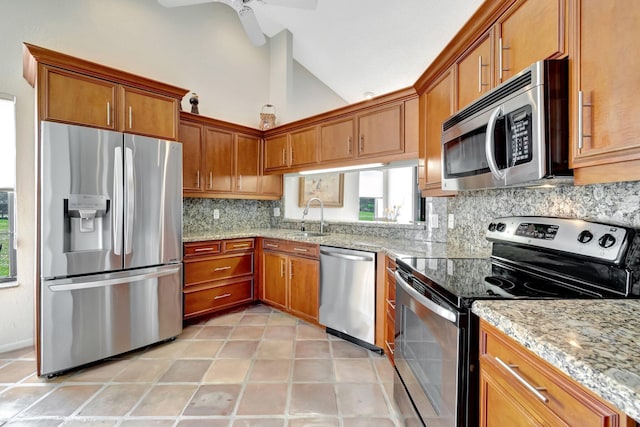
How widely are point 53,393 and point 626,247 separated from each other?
3.10 m

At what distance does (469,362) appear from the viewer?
1.01 meters

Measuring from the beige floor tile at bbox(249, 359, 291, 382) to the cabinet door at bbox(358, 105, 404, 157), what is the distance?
1960 mm

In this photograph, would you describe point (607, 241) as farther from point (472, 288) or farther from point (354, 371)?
point (354, 371)

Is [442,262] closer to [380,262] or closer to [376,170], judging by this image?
[380,262]

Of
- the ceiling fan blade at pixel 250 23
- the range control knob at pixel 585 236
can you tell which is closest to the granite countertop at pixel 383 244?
the range control knob at pixel 585 236

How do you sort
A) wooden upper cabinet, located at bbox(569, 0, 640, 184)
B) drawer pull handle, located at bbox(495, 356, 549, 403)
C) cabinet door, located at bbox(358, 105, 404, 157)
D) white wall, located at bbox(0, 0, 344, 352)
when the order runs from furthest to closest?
1. cabinet door, located at bbox(358, 105, 404, 157)
2. white wall, located at bbox(0, 0, 344, 352)
3. wooden upper cabinet, located at bbox(569, 0, 640, 184)
4. drawer pull handle, located at bbox(495, 356, 549, 403)

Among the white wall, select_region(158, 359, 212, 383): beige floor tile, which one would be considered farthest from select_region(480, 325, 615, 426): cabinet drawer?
the white wall

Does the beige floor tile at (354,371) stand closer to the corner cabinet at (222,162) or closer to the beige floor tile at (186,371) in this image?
the beige floor tile at (186,371)

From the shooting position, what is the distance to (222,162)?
11.9 ft

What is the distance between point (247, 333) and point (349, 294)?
1.07m

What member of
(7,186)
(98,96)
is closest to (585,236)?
(98,96)

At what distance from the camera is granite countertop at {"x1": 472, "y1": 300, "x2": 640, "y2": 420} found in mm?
540

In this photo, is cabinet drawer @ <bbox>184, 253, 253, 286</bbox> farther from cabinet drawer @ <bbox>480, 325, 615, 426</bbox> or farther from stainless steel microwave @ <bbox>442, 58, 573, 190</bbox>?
cabinet drawer @ <bbox>480, 325, 615, 426</bbox>

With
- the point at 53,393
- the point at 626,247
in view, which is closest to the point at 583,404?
the point at 626,247
